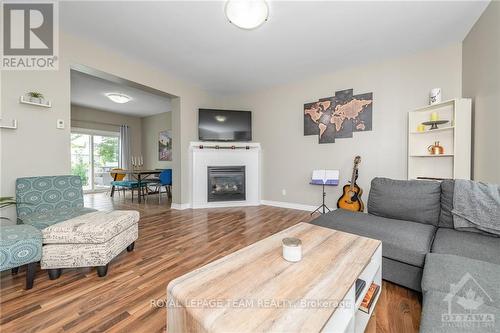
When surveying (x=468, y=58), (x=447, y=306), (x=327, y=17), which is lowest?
(x=447, y=306)

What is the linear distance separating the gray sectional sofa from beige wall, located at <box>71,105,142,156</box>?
6.90 metres

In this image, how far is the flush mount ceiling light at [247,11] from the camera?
1.76 meters

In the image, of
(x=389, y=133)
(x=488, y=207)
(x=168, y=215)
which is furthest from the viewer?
(x=168, y=215)

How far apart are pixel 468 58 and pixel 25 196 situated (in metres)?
5.10

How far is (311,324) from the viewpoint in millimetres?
688

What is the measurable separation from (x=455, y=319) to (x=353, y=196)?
2.56m

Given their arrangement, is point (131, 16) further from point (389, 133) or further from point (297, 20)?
point (389, 133)

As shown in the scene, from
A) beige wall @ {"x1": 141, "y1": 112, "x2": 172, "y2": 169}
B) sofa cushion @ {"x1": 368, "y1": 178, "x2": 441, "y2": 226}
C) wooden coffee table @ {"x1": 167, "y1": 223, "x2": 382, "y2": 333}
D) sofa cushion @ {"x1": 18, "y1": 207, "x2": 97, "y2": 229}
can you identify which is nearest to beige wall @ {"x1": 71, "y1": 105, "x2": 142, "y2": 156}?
beige wall @ {"x1": 141, "y1": 112, "x2": 172, "y2": 169}

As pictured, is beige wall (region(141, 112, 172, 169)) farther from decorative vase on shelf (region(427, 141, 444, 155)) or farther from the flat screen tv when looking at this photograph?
decorative vase on shelf (region(427, 141, 444, 155))

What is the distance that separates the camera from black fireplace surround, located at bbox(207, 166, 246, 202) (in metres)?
4.34

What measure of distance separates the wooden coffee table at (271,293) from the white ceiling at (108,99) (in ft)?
13.0

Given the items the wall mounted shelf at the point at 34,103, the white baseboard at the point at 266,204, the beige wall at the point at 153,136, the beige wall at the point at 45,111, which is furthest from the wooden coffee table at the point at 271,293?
the beige wall at the point at 153,136

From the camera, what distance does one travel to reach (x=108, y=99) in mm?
5184

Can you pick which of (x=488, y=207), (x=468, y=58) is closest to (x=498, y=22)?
(x=468, y=58)
